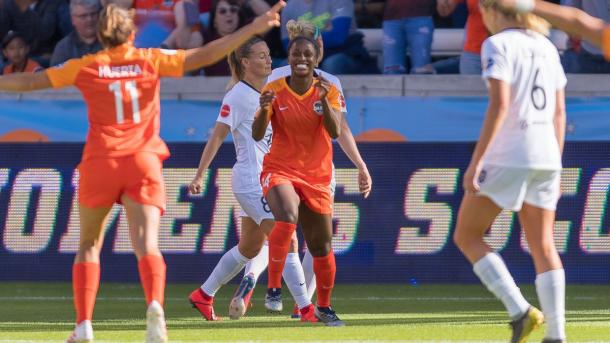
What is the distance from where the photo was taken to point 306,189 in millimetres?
9961

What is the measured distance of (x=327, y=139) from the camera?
1014 cm

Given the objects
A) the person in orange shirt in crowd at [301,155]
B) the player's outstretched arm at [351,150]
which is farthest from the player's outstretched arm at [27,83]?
the player's outstretched arm at [351,150]

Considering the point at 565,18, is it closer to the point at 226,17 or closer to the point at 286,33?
the point at 286,33

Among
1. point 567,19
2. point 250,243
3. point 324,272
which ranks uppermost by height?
point 567,19

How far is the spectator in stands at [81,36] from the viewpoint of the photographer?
16219mm

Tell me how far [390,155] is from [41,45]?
5173mm

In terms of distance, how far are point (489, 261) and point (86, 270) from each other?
2.32 m

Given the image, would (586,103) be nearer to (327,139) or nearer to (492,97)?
(327,139)

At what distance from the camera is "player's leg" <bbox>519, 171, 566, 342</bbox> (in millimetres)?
7883

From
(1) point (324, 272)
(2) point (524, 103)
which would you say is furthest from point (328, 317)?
(2) point (524, 103)

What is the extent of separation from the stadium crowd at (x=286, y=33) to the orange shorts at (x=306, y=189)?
18.0 ft

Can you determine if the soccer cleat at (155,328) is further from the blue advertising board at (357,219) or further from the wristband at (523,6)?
the blue advertising board at (357,219)

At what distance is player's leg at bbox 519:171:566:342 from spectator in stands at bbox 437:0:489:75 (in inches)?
291

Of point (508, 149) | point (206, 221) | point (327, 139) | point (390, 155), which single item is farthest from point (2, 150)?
point (508, 149)
